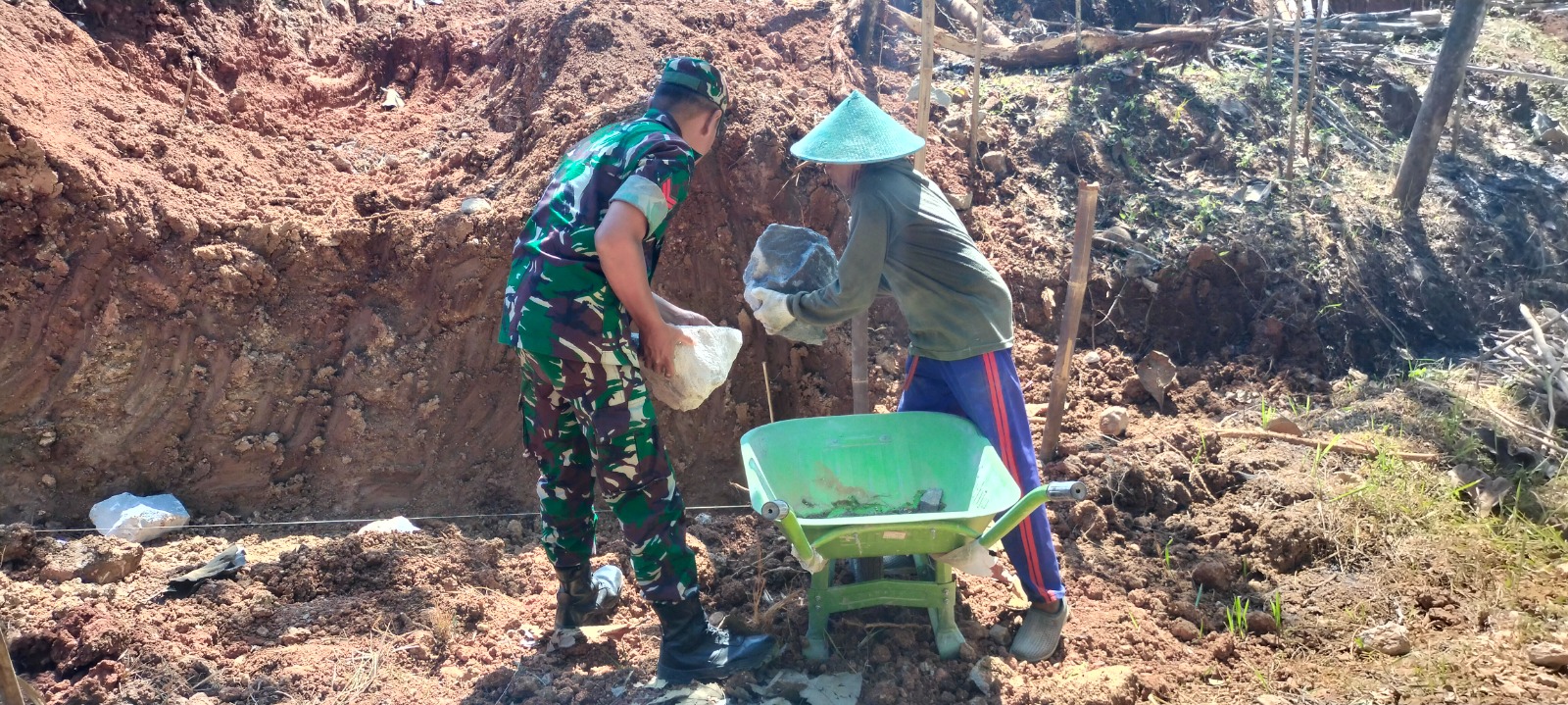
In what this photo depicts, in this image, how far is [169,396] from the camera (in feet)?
14.3

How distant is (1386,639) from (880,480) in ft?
5.80

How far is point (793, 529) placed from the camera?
2639mm

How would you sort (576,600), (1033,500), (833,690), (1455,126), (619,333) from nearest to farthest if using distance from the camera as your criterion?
(1033,500) → (619,333) → (833,690) → (576,600) → (1455,126)

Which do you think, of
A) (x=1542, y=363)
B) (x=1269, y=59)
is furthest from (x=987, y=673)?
(x=1269, y=59)

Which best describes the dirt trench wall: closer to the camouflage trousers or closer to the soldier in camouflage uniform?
the camouflage trousers

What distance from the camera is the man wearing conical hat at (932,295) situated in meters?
3.15

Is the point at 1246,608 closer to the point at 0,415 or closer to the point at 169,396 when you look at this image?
the point at 169,396

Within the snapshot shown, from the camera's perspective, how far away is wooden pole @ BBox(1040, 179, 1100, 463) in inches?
159

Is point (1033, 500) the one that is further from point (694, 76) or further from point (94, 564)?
point (94, 564)

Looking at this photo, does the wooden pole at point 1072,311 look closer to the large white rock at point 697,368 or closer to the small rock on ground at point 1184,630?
the small rock on ground at point 1184,630

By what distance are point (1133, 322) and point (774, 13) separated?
3.00 metres

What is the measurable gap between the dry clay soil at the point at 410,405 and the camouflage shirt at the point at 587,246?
1.13 m

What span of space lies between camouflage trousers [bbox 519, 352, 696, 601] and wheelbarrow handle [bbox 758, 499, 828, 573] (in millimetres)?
541

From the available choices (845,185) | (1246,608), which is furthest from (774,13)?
(1246,608)
